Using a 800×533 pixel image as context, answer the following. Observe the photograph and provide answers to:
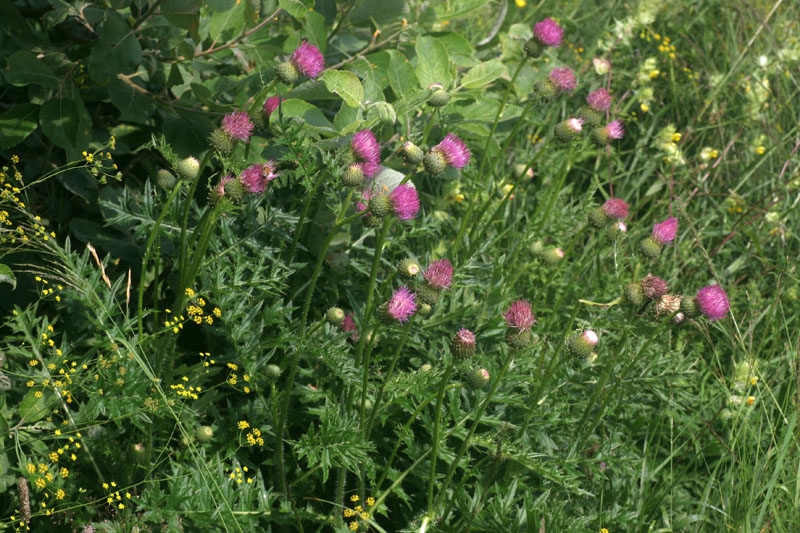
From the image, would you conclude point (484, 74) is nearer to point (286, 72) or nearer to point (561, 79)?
point (561, 79)

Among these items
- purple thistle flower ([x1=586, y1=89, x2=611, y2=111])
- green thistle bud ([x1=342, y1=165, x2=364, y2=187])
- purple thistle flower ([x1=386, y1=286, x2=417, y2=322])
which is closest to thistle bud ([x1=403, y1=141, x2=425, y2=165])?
green thistle bud ([x1=342, y1=165, x2=364, y2=187])

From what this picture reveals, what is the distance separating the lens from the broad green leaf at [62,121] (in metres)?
2.16

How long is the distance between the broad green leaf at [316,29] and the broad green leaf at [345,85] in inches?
8.4

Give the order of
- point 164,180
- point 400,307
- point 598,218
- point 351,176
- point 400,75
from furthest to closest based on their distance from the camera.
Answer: point 400,75, point 598,218, point 164,180, point 351,176, point 400,307

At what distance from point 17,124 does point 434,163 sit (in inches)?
46.1

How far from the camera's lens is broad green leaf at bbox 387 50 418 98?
2477mm

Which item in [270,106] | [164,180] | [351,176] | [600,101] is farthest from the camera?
[600,101]

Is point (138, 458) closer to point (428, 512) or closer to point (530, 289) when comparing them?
point (428, 512)

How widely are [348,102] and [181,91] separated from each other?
65cm

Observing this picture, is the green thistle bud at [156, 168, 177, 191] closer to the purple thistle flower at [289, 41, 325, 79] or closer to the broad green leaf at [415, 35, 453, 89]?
the purple thistle flower at [289, 41, 325, 79]

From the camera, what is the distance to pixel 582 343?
1.98 m

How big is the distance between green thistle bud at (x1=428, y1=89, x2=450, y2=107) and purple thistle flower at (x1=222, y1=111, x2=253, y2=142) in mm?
619

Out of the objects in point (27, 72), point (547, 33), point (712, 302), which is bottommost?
point (712, 302)

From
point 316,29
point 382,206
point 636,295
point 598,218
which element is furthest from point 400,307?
point 316,29
